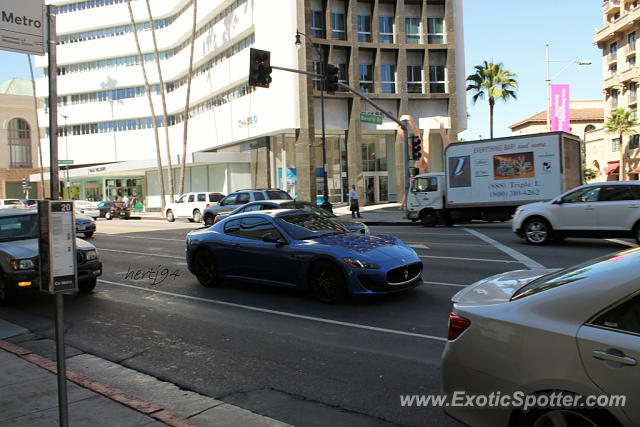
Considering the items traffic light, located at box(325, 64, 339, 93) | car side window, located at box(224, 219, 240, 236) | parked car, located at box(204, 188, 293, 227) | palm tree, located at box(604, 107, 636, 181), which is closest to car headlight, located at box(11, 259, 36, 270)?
car side window, located at box(224, 219, 240, 236)

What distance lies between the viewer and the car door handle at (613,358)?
8.04 feet

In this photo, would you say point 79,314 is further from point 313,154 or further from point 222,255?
point 313,154

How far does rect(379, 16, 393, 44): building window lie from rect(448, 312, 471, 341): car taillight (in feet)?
123

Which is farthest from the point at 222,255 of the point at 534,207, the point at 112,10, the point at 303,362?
the point at 112,10

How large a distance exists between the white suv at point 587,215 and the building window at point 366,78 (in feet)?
82.2

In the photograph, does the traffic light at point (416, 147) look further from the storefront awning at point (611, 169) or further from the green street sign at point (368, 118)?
the storefront awning at point (611, 169)

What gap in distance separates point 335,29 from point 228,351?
3475 centimetres

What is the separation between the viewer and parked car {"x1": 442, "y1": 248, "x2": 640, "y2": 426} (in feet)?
8.22

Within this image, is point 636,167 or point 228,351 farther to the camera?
point 636,167

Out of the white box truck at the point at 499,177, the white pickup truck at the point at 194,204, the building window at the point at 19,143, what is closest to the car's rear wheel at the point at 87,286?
the white box truck at the point at 499,177

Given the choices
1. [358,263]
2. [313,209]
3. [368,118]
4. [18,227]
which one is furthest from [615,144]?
[18,227]

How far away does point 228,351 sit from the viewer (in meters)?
5.76

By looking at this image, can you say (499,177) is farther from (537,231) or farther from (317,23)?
(317,23)

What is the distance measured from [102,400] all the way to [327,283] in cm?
390
